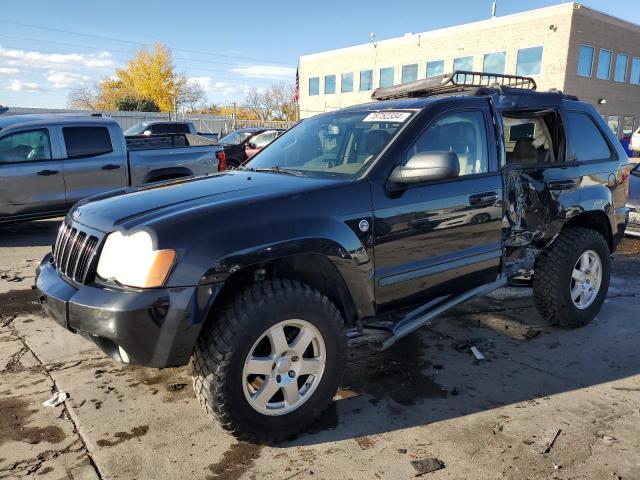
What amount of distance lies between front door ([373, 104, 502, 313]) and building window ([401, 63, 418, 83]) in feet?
117

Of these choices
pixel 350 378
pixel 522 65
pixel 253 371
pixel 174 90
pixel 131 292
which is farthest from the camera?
pixel 174 90

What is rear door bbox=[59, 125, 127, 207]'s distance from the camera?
7840 mm

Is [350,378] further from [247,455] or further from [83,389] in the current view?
[83,389]

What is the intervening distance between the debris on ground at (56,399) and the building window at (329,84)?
43.7 metres

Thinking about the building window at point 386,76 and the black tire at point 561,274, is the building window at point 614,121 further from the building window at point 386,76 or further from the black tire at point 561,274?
the black tire at point 561,274

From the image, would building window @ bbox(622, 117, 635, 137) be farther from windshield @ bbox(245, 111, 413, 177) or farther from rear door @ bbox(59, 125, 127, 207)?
windshield @ bbox(245, 111, 413, 177)

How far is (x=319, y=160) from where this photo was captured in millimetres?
3582

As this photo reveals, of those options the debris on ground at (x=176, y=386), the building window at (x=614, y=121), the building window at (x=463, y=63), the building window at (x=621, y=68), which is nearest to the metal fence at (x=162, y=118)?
the building window at (x=463, y=63)

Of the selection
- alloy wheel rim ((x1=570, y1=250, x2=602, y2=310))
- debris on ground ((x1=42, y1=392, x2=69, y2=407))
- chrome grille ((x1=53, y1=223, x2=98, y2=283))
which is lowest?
debris on ground ((x1=42, y1=392, x2=69, y2=407))

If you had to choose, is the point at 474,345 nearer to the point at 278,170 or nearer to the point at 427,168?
the point at 427,168

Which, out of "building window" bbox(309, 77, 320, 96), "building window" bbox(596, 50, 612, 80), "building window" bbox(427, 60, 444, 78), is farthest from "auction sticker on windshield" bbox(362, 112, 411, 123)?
"building window" bbox(309, 77, 320, 96)

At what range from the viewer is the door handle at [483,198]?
3.55 metres

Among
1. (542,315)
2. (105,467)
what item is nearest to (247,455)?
(105,467)

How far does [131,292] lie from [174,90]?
59.5 m
